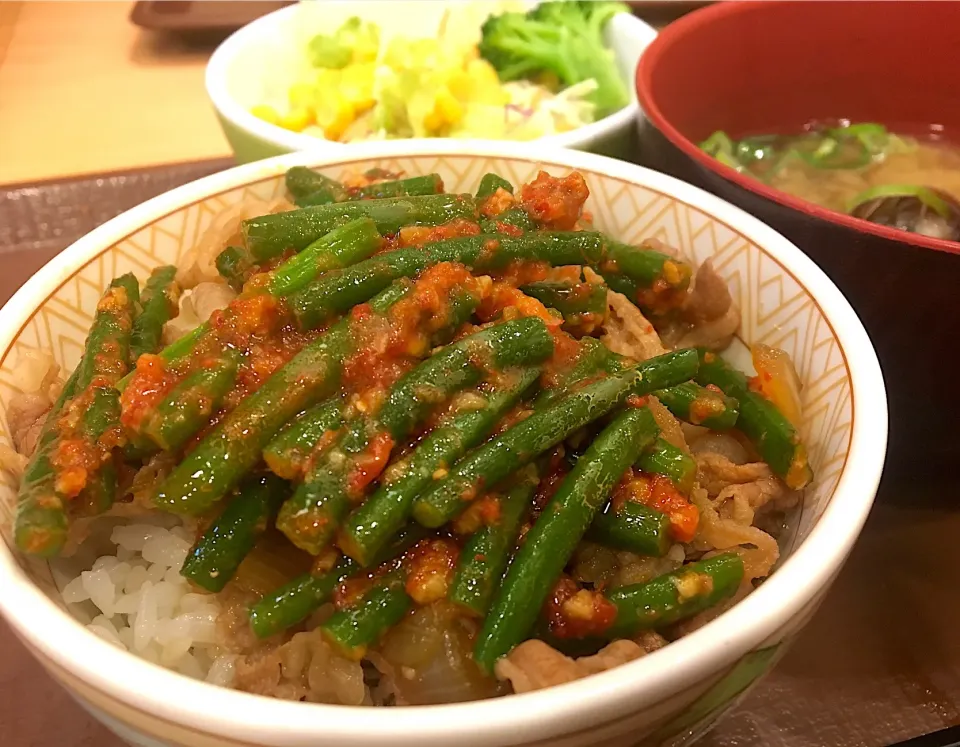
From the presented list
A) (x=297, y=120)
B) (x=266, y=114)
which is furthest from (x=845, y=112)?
(x=266, y=114)

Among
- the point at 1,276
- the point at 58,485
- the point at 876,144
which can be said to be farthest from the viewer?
the point at 876,144

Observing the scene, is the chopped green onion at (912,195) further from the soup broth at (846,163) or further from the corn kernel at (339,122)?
the corn kernel at (339,122)

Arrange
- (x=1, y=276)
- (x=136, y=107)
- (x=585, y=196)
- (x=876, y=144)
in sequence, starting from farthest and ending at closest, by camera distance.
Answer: (x=136, y=107), (x=876, y=144), (x=1, y=276), (x=585, y=196)

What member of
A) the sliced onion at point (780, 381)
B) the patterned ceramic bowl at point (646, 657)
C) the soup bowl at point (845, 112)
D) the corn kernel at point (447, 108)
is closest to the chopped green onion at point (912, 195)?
the soup bowl at point (845, 112)

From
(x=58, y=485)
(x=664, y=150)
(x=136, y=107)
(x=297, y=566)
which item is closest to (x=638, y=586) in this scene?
(x=297, y=566)

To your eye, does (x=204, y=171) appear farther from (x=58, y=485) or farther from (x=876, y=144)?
(x=876, y=144)

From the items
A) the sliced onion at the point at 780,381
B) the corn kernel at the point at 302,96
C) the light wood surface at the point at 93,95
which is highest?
the sliced onion at the point at 780,381
